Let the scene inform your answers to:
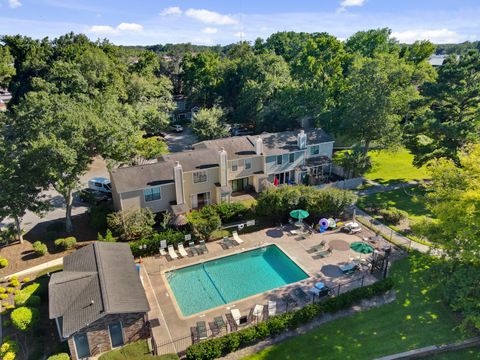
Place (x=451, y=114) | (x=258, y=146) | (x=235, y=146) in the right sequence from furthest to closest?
(x=235, y=146), (x=258, y=146), (x=451, y=114)

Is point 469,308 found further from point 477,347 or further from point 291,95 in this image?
point 291,95

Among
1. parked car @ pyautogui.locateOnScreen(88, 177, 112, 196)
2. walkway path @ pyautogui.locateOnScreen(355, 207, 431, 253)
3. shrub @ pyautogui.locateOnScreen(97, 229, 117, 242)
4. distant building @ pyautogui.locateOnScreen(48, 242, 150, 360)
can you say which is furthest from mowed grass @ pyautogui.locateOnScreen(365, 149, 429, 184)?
distant building @ pyautogui.locateOnScreen(48, 242, 150, 360)

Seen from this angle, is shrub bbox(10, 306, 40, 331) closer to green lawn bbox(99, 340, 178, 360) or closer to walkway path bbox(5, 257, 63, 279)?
green lawn bbox(99, 340, 178, 360)

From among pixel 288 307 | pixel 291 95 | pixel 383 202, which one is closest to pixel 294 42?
pixel 291 95

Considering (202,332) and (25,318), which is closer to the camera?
(25,318)

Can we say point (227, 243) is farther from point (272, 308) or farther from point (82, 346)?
point (82, 346)

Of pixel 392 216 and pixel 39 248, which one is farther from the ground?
pixel 392 216

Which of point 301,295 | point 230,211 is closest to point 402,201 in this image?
point 230,211

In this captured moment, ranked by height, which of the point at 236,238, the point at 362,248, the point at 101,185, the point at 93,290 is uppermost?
the point at 101,185
